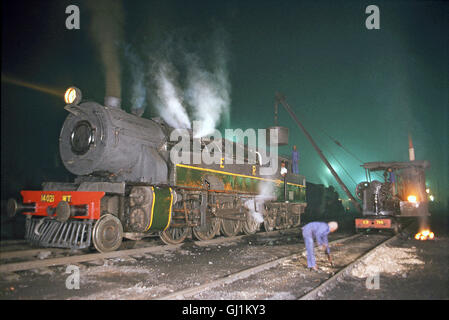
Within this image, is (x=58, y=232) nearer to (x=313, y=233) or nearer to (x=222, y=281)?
(x=222, y=281)

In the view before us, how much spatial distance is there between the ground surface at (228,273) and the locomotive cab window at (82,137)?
281 cm

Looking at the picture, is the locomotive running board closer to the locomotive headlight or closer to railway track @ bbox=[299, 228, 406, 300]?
the locomotive headlight

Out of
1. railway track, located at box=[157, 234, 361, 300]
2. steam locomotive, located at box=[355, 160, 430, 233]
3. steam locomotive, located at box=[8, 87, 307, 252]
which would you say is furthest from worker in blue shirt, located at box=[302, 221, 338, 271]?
steam locomotive, located at box=[355, 160, 430, 233]

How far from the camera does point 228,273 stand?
5.80m

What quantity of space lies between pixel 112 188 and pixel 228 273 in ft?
10.9

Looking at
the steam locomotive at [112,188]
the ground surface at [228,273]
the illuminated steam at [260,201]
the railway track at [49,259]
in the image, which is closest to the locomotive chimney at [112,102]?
the steam locomotive at [112,188]

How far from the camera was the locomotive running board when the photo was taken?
6684mm

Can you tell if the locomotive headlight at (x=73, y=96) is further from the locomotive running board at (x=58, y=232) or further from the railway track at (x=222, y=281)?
the railway track at (x=222, y=281)

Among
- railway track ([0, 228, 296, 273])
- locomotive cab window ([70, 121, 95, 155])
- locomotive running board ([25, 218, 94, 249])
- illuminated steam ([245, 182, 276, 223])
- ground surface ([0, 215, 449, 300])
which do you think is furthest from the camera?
illuminated steam ([245, 182, 276, 223])

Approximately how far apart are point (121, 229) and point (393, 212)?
10.8 metres

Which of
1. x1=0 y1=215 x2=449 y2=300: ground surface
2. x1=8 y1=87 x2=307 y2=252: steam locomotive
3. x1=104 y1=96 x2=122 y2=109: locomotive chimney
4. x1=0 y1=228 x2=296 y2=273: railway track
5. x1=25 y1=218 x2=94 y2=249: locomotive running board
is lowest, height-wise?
x1=0 y1=215 x2=449 y2=300: ground surface

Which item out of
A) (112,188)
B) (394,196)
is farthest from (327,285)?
(394,196)
